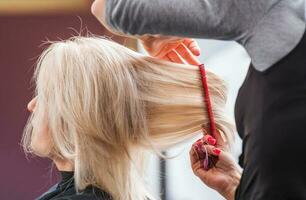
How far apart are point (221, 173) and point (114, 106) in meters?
0.26

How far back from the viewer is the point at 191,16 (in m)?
0.64

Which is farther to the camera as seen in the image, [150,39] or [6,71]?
[6,71]

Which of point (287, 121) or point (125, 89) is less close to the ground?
point (287, 121)

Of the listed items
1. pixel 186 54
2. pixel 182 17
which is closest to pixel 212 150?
pixel 186 54

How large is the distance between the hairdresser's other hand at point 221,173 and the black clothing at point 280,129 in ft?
1.38

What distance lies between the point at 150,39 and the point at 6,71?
1.68m

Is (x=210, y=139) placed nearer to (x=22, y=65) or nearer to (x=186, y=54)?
(x=186, y=54)

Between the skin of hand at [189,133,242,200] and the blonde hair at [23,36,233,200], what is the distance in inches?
1.5

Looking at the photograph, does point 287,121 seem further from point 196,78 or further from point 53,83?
point 53,83

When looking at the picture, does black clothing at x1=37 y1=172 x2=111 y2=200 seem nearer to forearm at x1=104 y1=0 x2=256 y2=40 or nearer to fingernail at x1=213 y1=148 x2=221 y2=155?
fingernail at x1=213 y1=148 x2=221 y2=155

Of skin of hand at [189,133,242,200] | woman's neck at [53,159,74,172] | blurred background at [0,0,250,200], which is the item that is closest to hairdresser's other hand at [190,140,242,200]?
skin of hand at [189,133,242,200]

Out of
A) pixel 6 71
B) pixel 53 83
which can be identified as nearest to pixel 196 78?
pixel 53 83

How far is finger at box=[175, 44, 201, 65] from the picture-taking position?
105 cm

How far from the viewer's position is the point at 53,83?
1189mm
